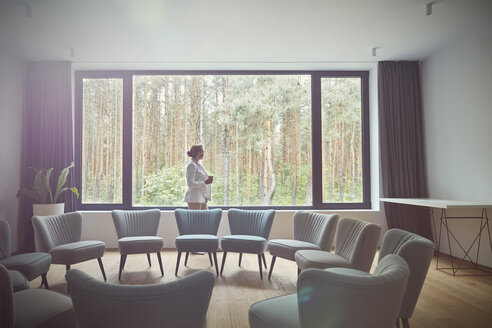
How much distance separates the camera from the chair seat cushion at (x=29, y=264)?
10.6 ft

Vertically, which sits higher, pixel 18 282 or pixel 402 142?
pixel 402 142

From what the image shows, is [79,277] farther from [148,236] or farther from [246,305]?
[148,236]

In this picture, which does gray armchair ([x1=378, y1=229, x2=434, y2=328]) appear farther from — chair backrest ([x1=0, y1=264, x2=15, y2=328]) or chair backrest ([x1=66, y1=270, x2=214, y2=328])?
chair backrest ([x1=0, y1=264, x2=15, y2=328])

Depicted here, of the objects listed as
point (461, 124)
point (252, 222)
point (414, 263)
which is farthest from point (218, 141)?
point (414, 263)

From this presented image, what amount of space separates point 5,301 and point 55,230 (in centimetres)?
252

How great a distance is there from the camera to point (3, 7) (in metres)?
4.04

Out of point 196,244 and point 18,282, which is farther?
point 196,244

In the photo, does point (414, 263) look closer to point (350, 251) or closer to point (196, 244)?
point (350, 251)

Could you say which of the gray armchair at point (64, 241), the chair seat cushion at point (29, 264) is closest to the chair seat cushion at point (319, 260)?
the gray armchair at point (64, 241)

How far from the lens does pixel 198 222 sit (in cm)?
486

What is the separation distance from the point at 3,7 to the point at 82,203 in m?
3.24

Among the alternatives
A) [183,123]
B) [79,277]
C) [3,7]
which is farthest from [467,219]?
[3,7]

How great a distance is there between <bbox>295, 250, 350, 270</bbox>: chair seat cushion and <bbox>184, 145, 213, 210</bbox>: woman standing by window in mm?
2267

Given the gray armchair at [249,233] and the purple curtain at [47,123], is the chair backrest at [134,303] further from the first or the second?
the purple curtain at [47,123]
